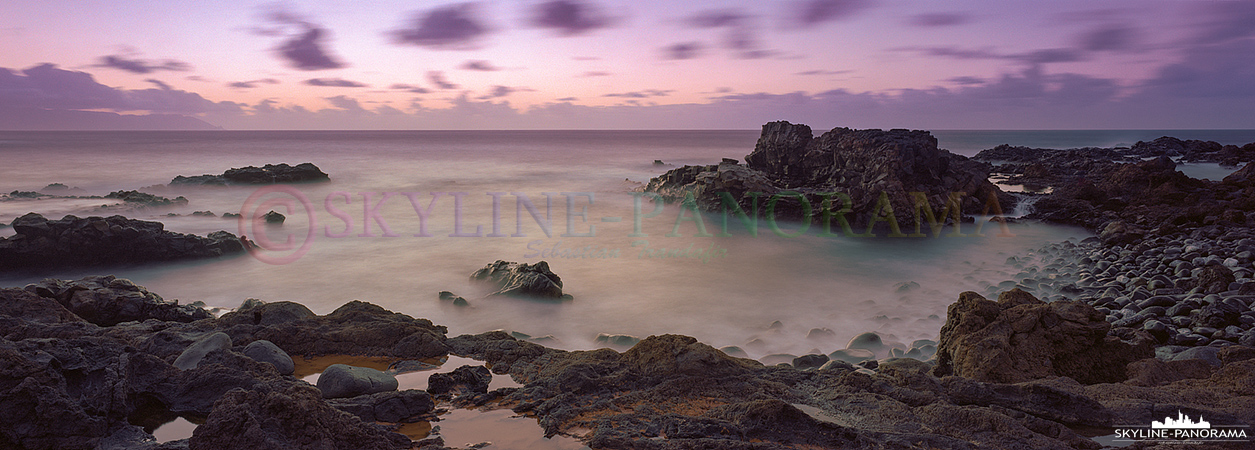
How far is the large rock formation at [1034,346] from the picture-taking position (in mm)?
4789

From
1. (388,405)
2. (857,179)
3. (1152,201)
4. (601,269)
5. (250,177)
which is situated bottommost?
(601,269)

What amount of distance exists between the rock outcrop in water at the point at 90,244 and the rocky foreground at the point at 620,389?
5833mm

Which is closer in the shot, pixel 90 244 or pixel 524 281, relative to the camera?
pixel 524 281

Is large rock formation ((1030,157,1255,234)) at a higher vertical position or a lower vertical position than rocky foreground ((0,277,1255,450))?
higher

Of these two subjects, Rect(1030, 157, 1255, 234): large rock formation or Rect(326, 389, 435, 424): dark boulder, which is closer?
Rect(326, 389, 435, 424): dark boulder

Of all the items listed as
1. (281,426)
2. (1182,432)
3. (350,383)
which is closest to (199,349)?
(350,383)

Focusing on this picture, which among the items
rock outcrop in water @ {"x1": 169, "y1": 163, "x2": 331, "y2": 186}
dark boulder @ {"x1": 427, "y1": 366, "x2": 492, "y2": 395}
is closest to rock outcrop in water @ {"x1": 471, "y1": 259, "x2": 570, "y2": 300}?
dark boulder @ {"x1": 427, "y1": 366, "x2": 492, "y2": 395}

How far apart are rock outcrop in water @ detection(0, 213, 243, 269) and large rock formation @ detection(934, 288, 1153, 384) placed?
12852 mm

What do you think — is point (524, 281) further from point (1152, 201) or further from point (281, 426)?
point (1152, 201)

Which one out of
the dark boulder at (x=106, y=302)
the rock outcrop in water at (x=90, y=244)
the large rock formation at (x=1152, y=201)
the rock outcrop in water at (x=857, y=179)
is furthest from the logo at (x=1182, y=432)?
the rock outcrop in water at (x=90, y=244)

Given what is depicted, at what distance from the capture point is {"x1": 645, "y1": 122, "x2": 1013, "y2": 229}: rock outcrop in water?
1577 centimetres

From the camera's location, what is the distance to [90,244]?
10305 mm

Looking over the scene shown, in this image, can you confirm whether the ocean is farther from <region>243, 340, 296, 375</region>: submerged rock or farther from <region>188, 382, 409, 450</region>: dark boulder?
<region>188, 382, 409, 450</region>: dark boulder

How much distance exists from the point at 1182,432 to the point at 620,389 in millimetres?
3633
